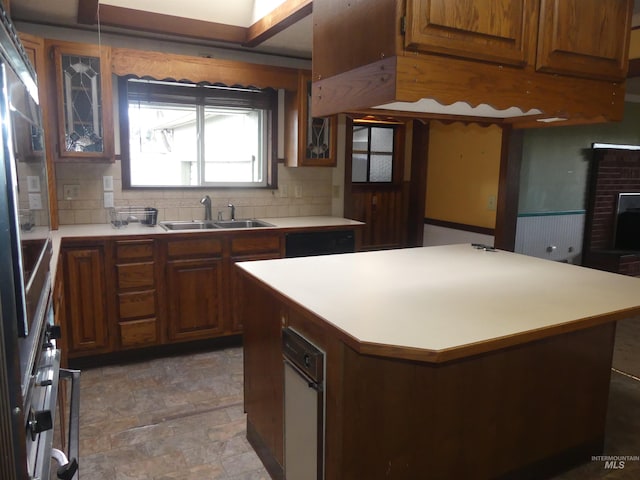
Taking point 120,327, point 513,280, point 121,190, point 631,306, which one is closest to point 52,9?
point 121,190

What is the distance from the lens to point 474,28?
5.06 ft

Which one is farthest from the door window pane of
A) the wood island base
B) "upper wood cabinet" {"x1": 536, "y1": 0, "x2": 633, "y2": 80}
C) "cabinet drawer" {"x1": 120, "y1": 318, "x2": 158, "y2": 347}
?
"upper wood cabinet" {"x1": 536, "y1": 0, "x2": 633, "y2": 80}

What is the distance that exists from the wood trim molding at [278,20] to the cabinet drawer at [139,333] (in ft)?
6.99

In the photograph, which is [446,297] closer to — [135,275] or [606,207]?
[135,275]

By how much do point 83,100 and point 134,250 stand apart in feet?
3.44

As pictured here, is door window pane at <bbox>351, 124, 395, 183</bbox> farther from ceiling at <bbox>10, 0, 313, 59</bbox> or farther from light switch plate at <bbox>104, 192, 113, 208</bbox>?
light switch plate at <bbox>104, 192, 113, 208</bbox>

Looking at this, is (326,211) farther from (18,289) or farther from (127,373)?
(18,289)

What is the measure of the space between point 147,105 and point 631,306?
343 centimetres

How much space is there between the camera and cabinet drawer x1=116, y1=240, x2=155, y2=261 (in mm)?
3135

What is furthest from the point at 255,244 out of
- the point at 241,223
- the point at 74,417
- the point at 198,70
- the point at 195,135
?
the point at 74,417

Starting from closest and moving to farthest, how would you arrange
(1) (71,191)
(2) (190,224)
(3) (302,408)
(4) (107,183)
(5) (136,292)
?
(3) (302,408), (5) (136,292), (1) (71,191), (4) (107,183), (2) (190,224)

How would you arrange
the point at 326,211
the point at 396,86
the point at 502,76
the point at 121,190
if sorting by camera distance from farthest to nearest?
the point at 326,211, the point at 121,190, the point at 502,76, the point at 396,86

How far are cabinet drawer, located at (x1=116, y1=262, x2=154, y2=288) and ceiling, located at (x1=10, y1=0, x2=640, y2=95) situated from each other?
1.63 meters

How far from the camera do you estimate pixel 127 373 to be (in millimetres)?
3123
